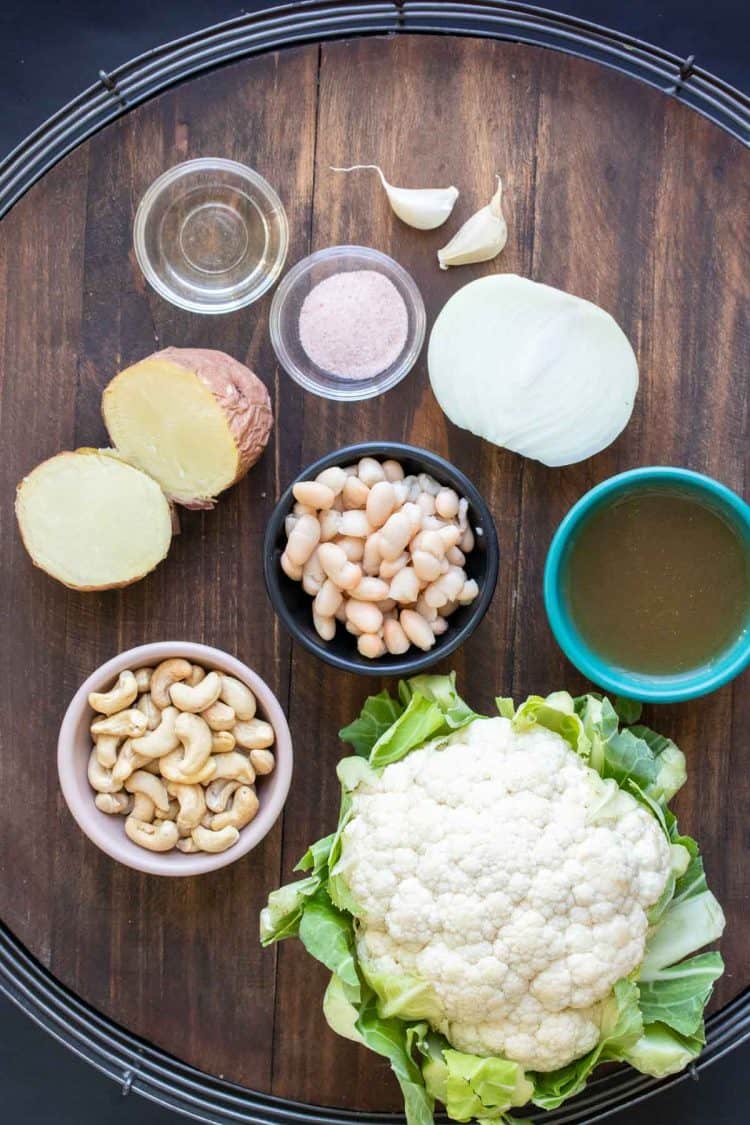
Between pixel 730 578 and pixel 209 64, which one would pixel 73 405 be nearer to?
pixel 209 64

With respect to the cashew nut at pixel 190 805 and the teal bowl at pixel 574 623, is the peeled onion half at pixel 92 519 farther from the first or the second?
the teal bowl at pixel 574 623

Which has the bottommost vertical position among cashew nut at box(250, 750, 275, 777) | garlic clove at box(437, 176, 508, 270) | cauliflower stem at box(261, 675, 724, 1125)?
cauliflower stem at box(261, 675, 724, 1125)

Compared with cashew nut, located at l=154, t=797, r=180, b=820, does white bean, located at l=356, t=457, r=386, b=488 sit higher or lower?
higher

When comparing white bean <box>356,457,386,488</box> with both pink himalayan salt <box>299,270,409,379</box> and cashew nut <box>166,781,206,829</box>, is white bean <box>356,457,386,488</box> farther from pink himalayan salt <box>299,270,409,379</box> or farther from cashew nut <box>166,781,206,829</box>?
cashew nut <box>166,781,206,829</box>

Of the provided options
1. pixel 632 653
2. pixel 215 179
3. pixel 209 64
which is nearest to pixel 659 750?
pixel 632 653

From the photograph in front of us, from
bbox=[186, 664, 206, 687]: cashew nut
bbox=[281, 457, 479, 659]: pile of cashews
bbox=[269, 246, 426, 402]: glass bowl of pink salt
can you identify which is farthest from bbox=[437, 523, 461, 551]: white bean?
bbox=[186, 664, 206, 687]: cashew nut

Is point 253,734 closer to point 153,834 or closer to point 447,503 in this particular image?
point 153,834

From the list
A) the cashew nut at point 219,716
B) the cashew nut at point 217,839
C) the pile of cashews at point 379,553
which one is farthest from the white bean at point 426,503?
the cashew nut at point 217,839
